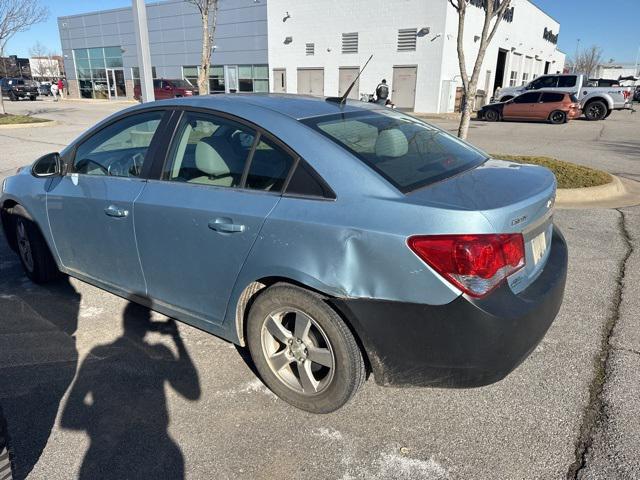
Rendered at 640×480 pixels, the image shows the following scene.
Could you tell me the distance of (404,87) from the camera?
91.8 feet

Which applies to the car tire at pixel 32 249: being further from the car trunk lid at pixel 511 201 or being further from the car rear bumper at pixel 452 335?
the car trunk lid at pixel 511 201

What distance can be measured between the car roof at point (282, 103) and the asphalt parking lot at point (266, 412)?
1.59 metres

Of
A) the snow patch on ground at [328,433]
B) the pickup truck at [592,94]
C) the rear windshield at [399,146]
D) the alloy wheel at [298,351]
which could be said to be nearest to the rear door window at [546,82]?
the pickup truck at [592,94]

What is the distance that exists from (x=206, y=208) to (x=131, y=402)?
1.18 m

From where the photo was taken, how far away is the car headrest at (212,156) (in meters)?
2.84

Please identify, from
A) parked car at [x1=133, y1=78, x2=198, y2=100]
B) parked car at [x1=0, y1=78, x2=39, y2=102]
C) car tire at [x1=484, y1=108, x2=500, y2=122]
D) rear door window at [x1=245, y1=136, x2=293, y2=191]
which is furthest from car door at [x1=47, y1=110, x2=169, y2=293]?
parked car at [x1=0, y1=78, x2=39, y2=102]

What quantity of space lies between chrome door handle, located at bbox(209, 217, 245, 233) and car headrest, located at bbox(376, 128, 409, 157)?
2.74 ft

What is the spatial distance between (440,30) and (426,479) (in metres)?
27.5

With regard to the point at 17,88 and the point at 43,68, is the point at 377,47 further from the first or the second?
the point at 43,68

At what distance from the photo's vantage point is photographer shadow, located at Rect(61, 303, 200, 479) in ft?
7.54

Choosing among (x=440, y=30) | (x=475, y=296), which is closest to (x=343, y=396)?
(x=475, y=296)

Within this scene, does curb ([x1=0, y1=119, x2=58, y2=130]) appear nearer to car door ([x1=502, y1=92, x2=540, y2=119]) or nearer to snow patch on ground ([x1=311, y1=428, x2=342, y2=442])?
snow patch on ground ([x1=311, y1=428, x2=342, y2=442])

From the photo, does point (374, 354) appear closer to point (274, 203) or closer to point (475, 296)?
point (475, 296)

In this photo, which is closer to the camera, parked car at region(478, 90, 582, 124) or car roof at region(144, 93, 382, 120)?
car roof at region(144, 93, 382, 120)
